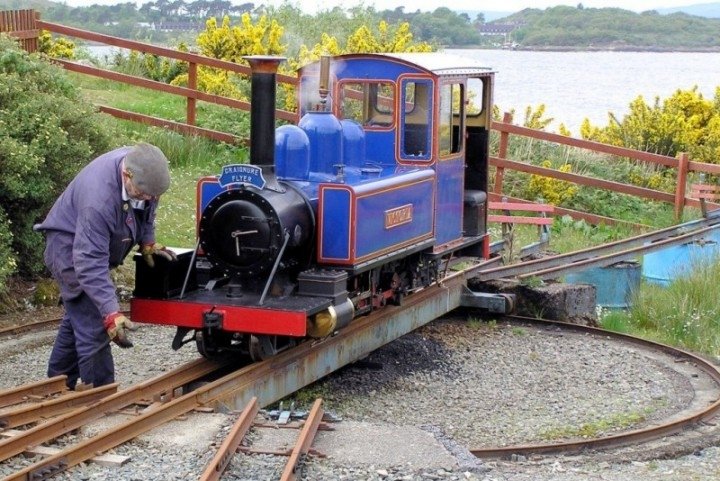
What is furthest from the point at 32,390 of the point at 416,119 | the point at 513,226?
the point at 513,226

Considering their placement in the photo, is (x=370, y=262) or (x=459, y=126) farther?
(x=459, y=126)

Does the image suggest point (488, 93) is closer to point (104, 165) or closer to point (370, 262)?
point (370, 262)

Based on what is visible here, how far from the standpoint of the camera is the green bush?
999 centimetres

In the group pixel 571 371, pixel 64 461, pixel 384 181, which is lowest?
pixel 571 371

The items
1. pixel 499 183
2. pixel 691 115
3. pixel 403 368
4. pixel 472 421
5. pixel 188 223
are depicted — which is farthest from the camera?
pixel 691 115

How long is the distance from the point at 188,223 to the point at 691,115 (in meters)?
11.1

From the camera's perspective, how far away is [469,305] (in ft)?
37.6

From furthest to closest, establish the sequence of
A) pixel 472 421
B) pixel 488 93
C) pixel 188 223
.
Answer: pixel 188 223 < pixel 488 93 < pixel 472 421

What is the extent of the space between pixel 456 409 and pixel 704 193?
9611mm

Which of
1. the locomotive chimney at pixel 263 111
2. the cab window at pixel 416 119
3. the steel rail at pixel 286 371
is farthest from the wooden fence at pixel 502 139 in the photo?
the locomotive chimney at pixel 263 111

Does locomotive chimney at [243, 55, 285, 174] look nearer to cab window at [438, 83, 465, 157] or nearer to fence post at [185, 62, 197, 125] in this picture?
cab window at [438, 83, 465, 157]

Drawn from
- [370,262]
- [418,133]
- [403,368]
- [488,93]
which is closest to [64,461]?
[370,262]

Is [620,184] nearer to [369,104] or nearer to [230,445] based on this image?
[369,104]

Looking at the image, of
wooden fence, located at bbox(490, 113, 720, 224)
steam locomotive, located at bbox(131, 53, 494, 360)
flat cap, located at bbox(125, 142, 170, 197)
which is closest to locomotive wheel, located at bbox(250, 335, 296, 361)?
steam locomotive, located at bbox(131, 53, 494, 360)
